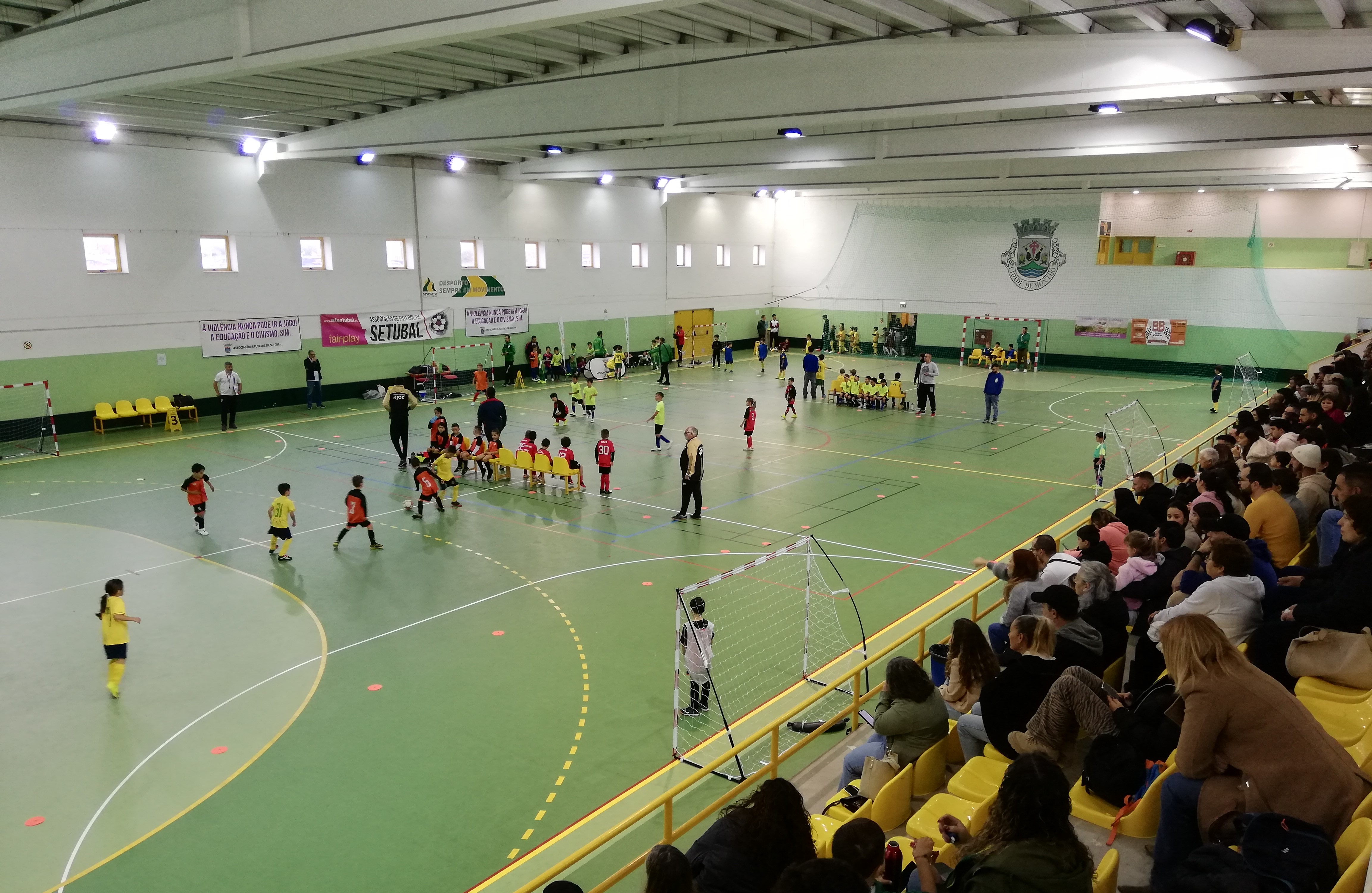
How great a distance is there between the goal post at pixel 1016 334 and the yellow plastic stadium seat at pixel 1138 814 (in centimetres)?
3606

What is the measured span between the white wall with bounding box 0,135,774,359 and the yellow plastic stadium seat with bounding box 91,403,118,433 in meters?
1.46

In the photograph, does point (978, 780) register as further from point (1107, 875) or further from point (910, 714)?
point (1107, 875)

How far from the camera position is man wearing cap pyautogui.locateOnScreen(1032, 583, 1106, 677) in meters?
6.17

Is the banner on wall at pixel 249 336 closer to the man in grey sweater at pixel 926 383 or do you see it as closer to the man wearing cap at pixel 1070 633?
the man in grey sweater at pixel 926 383

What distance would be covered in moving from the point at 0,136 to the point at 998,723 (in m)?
25.2

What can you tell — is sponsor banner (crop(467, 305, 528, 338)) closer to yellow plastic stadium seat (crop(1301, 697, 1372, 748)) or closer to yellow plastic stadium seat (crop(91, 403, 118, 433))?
yellow plastic stadium seat (crop(91, 403, 118, 433))

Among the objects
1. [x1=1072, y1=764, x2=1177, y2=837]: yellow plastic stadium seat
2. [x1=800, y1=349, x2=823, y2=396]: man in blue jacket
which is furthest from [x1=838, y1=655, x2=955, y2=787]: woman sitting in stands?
[x1=800, y1=349, x2=823, y2=396]: man in blue jacket

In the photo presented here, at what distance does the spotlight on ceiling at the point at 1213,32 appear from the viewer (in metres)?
11.0

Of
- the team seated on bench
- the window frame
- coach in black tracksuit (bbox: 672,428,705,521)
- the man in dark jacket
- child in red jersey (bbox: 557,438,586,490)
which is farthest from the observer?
the team seated on bench

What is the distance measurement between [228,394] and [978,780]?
23006 mm

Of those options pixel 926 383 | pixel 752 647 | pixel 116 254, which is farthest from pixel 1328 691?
pixel 116 254

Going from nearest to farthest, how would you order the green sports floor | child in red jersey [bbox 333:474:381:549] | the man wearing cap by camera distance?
the man wearing cap → the green sports floor → child in red jersey [bbox 333:474:381:549]

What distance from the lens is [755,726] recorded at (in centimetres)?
861

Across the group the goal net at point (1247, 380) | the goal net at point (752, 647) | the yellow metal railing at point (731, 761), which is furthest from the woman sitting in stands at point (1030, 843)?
the goal net at point (1247, 380)
